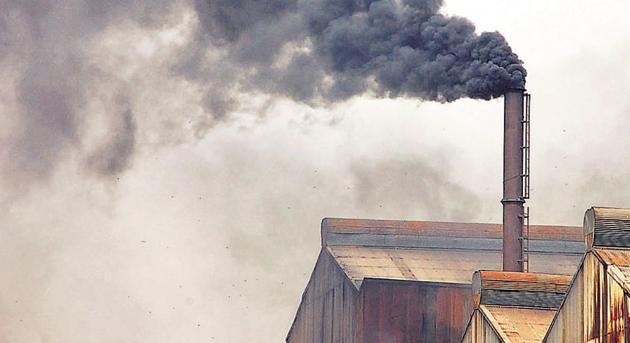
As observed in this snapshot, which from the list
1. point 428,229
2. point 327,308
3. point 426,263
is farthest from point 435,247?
point 327,308

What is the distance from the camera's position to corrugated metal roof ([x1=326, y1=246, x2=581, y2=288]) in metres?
43.8

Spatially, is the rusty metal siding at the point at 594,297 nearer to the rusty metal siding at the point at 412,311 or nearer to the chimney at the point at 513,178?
the chimney at the point at 513,178

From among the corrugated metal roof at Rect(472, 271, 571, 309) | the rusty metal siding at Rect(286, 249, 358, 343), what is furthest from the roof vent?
the rusty metal siding at Rect(286, 249, 358, 343)

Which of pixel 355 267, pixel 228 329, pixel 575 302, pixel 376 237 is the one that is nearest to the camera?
pixel 575 302

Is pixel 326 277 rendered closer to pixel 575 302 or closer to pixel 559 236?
pixel 559 236

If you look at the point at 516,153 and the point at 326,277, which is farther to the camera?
the point at 326,277

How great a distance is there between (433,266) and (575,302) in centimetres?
2389

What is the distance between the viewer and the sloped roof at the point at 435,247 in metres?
44.8

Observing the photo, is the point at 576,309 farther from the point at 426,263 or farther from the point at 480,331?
the point at 426,263

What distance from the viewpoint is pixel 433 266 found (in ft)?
148

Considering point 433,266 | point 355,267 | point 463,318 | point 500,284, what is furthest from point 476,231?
point 500,284

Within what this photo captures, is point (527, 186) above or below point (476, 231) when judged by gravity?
below

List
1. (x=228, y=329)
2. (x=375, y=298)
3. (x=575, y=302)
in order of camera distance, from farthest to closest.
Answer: (x=228, y=329) < (x=375, y=298) < (x=575, y=302)

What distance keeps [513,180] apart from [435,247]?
11270 mm
